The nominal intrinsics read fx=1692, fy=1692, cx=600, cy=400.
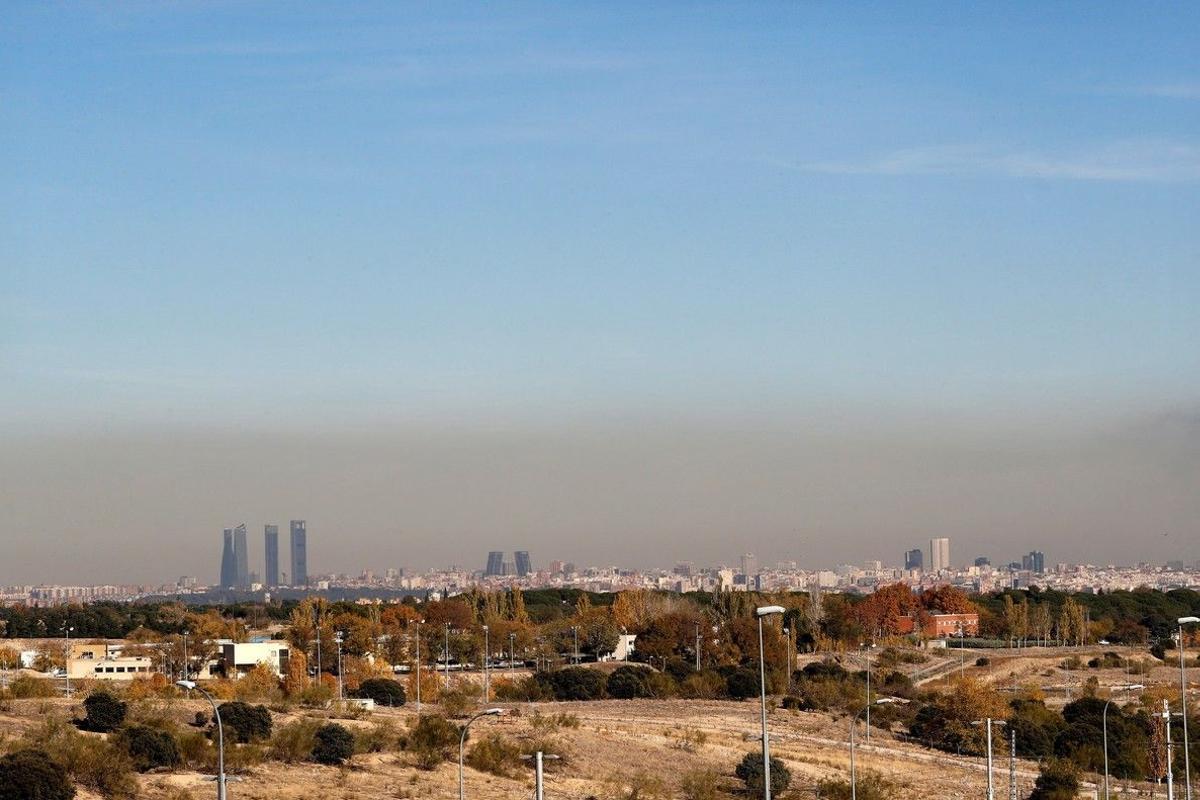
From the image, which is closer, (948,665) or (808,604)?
(948,665)

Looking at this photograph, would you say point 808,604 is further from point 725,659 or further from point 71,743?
point 71,743

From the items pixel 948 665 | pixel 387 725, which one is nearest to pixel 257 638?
pixel 948 665

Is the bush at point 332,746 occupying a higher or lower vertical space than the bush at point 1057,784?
higher

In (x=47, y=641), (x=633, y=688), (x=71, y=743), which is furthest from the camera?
(x=47, y=641)

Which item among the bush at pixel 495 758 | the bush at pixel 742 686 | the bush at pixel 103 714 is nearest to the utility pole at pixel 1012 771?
the bush at pixel 495 758

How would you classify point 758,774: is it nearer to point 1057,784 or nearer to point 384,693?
point 1057,784

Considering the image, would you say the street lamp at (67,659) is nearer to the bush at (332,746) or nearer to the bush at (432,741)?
the bush at (332,746)

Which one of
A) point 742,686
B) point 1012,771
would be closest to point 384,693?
point 742,686
